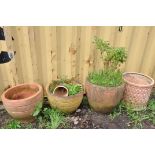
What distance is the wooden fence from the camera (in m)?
2.89

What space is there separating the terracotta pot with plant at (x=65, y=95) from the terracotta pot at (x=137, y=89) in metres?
0.68

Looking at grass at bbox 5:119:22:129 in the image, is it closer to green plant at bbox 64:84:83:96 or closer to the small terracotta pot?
the small terracotta pot

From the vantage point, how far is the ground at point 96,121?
2877 millimetres

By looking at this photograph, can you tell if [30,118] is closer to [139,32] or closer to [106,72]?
[106,72]

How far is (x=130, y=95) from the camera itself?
3068mm

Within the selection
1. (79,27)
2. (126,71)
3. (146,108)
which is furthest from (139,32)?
(146,108)

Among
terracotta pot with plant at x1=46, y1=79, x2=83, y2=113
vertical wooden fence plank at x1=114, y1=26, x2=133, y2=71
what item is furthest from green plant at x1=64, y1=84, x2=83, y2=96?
vertical wooden fence plank at x1=114, y1=26, x2=133, y2=71

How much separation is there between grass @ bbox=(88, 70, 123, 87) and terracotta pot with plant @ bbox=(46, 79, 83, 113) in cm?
24

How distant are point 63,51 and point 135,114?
4.40 feet

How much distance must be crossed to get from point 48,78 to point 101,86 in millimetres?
861

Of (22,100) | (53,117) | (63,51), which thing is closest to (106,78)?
(63,51)

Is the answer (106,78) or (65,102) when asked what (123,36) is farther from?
(65,102)

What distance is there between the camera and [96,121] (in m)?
2.95

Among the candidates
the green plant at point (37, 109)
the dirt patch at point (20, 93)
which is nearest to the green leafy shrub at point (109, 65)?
the green plant at point (37, 109)
